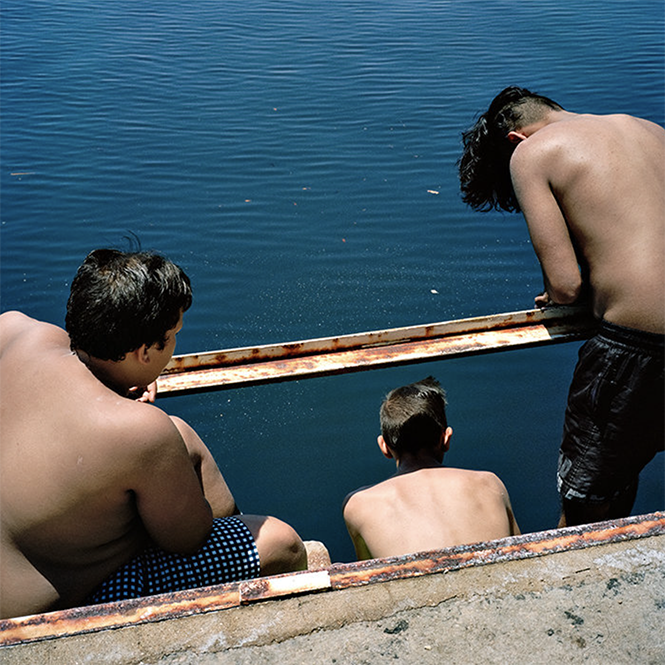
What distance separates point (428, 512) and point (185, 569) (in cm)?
88

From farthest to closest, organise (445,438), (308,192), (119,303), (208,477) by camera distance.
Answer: (308,192)
(445,438)
(208,477)
(119,303)

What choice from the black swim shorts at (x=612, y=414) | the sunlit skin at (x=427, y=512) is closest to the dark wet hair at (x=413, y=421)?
the sunlit skin at (x=427, y=512)

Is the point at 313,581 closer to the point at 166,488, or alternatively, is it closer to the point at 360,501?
the point at 166,488

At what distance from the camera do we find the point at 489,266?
6.30 meters

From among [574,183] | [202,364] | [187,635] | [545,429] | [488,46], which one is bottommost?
[545,429]

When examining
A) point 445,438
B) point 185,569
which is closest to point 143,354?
point 185,569

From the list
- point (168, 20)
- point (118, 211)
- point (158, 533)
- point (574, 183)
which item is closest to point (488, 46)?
point (168, 20)

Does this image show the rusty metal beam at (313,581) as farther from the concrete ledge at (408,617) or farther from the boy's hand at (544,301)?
the boy's hand at (544,301)

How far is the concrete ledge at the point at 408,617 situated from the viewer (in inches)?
73.5

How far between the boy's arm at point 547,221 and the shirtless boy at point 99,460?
4.62 ft

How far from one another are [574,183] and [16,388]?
2051 mm

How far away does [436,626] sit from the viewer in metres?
1.93

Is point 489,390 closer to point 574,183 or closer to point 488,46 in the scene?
point 574,183

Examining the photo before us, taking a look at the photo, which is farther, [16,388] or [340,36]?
[340,36]
